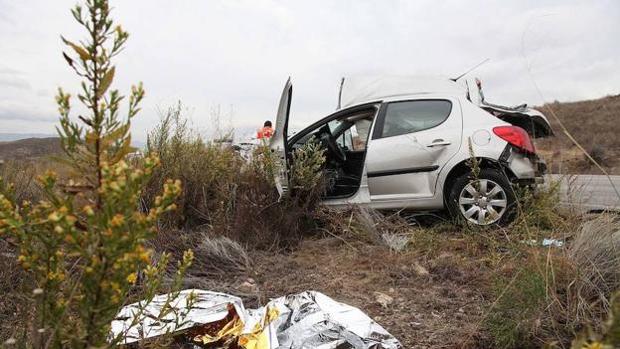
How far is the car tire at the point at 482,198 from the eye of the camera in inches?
190

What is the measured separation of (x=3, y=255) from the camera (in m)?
2.95

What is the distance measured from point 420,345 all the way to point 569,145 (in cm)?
2963

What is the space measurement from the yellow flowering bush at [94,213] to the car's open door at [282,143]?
373 centimetres

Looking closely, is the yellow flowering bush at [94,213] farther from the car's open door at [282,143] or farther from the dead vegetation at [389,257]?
the car's open door at [282,143]

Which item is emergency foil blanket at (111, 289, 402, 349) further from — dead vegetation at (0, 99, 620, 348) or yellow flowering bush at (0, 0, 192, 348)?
yellow flowering bush at (0, 0, 192, 348)

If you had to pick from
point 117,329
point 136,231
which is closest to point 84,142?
point 136,231

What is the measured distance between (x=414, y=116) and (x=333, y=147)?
1097 millimetres

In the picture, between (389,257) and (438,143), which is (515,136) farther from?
(389,257)

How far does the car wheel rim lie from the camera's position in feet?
15.8

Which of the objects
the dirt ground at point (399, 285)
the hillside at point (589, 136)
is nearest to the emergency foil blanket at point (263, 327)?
the dirt ground at point (399, 285)

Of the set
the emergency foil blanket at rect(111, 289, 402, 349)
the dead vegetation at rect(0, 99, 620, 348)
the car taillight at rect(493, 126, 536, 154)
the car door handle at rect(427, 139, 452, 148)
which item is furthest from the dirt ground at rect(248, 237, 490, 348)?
the car taillight at rect(493, 126, 536, 154)

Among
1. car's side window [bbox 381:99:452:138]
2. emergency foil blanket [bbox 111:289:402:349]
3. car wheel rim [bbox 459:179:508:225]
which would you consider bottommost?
emergency foil blanket [bbox 111:289:402:349]

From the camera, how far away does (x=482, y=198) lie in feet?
15.9

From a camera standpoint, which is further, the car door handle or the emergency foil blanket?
the car door handle
